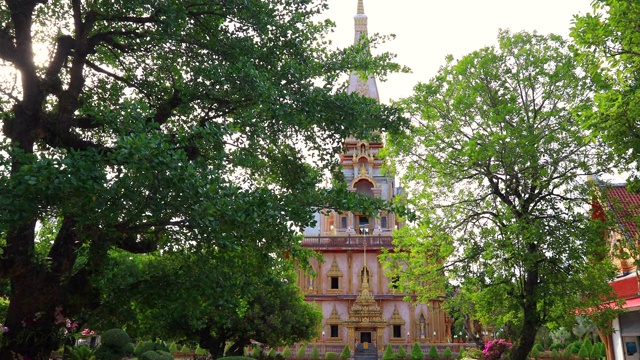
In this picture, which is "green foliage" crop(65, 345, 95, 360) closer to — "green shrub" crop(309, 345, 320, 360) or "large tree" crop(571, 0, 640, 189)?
"large tree" crop(571, 0, 640, 189)

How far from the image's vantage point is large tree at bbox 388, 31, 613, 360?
14.1m

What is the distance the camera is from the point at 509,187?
50.7ft

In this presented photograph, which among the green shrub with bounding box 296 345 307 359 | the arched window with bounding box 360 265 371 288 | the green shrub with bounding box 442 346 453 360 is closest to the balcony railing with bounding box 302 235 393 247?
the arched window with bounding box 360 265 371 288

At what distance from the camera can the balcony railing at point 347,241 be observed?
4228 centimetres

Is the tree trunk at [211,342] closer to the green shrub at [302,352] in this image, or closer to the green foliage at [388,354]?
the green shrub at [302,352]

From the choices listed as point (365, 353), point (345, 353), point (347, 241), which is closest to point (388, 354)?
point (365, 353)

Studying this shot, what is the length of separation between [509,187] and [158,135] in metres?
11.3

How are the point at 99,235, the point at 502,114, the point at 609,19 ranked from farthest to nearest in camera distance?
the point at 502,114
the point at 609,19
the point at 99,235

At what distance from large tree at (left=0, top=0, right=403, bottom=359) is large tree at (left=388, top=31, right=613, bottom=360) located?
4182mm

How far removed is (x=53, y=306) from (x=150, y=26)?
563 centimetres

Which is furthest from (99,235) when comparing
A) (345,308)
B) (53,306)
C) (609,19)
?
(345,308)

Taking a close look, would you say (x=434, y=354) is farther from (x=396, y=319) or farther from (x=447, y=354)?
(x=396, y=319)

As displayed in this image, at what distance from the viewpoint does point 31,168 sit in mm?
6691

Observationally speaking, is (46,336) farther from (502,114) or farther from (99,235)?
(502,114)
